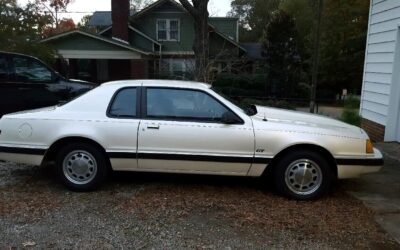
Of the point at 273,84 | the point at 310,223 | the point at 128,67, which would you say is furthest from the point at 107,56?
the point at 310,223

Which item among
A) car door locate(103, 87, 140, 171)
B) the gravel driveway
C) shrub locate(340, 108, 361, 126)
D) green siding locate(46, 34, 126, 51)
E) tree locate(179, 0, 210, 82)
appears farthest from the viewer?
green siding locate(46, 34, 126, 51)

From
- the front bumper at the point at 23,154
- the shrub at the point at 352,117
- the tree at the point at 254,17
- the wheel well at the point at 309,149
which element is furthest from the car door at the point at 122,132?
the tree at the point at 254,17

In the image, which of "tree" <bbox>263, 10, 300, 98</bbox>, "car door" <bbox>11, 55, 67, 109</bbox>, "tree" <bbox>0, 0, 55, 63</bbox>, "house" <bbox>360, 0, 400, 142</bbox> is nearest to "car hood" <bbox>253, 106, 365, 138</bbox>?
"house" <bbox>360, 0, 400, 142</bbox>

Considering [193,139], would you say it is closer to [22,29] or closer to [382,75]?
[382,75]

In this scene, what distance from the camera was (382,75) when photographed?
918 cm

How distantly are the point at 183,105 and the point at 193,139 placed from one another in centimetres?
47

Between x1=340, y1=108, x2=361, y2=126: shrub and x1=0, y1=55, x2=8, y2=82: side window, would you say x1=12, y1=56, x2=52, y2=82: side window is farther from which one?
x1=340, y1=108, x2=361, y2=126: shrub

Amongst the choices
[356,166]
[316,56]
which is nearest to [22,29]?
[316,56]

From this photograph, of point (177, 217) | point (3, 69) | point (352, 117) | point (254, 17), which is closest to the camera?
point (177, 217)

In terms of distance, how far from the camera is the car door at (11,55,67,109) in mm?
9344

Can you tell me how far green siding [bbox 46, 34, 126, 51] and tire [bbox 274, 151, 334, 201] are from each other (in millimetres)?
22849

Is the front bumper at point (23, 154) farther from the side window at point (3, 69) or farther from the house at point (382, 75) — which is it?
the house at point (382, 75)

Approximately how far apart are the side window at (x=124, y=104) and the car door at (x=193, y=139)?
0.16 m

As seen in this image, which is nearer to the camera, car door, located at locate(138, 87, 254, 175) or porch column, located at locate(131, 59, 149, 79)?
car door, located at locate(138, 87, 254, 175)
